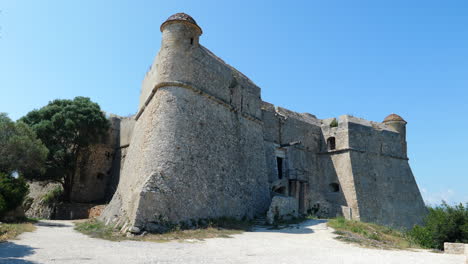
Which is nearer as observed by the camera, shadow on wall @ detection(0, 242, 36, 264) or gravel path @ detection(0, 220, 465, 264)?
shadow on wall @ detection(0, 242, 36, 264)

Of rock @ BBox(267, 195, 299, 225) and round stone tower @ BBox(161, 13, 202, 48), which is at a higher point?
round stone tower @ BBox(161, 13, 202, 48)

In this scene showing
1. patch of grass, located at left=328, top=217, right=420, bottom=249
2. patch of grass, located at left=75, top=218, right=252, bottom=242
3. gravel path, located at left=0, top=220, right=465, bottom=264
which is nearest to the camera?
gravel path, located at left=0, top=220, right=465, bottom=264

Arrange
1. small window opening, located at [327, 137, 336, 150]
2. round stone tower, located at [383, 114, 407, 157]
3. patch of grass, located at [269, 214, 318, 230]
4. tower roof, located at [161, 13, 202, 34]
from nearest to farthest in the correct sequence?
1. patch of grass, located at [269, 214, 318, 230]
2. tower roof, located at [161, 13, 202, 34]
3. small window opening, located at [327, 137, 336, 150]
4. round stone tower, located at [383, 114, 407, 157]

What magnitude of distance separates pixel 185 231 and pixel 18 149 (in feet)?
32.3

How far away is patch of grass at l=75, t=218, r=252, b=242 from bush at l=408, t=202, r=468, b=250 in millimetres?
7168

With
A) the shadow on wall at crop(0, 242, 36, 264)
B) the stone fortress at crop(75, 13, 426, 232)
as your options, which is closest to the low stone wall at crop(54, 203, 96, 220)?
the stone fortress at crop(75, 13, 426, 232)

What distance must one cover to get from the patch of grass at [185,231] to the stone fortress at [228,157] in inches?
15.9

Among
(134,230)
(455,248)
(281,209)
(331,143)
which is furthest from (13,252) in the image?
(331,143)

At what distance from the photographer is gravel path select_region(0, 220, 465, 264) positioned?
7688 millimetres

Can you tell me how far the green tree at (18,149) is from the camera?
53.0 ft

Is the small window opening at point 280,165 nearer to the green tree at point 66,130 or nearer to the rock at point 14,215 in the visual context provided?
the green tree at point 66,130

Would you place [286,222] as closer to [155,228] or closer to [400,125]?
[155,228]

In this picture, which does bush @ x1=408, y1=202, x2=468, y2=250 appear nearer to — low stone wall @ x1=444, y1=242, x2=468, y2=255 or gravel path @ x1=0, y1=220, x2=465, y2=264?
low stone wall @ x1=444, y1=242, x2=468, y2=255

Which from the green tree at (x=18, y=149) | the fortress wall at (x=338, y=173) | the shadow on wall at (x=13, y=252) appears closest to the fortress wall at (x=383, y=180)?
the fortress wall at (x=338, y=173)
